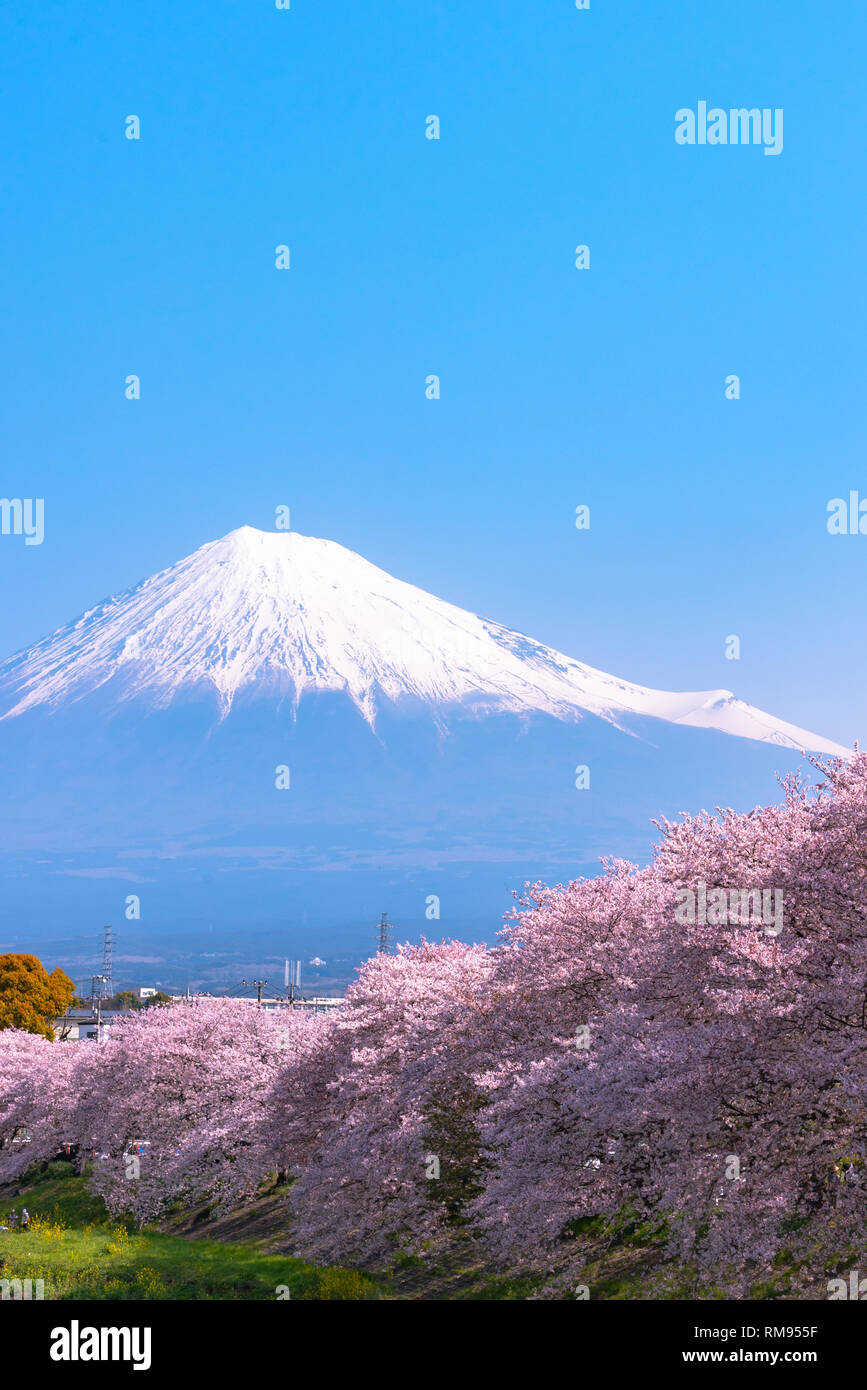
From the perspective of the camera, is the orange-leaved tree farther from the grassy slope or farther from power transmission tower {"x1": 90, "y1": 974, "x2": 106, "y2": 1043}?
the grassy slope

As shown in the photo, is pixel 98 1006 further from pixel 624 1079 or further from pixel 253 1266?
pixel 624 1079

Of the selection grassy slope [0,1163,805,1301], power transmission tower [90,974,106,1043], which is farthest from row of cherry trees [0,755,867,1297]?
power transmission tower [90,974,106,1043]

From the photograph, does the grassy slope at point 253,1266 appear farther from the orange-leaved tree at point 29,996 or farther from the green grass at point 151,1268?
the orange-leaved tree at point 29,996
